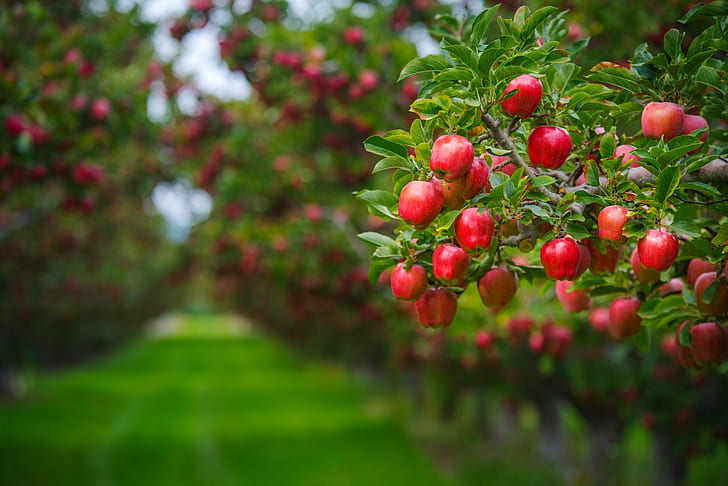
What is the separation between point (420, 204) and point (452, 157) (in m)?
0.14

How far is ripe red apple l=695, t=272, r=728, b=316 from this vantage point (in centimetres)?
177

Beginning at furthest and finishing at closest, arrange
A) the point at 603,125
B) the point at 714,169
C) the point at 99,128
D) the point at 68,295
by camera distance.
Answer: the point at 68,295, the point at 99,128, the point at 603,125, the point at 714,169

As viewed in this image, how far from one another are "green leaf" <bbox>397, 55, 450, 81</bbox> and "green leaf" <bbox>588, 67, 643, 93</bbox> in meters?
0.40

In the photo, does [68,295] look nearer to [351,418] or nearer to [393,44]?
[351,418]

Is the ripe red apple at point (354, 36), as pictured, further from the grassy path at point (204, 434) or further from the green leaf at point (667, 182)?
the grassy path at point (204, 434)

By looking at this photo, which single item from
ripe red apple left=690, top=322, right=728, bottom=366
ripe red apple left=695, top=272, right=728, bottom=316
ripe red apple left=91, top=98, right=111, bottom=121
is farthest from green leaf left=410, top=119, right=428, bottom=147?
ripe red apple left=91, top=98, right=111, bottom=121

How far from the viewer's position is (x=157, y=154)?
9.02 meters

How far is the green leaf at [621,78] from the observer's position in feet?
5.62

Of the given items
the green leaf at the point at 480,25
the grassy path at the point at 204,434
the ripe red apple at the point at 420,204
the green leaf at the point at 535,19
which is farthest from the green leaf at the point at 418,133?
the grassy path at the point at 204,434

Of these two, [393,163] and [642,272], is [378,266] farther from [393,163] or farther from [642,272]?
[642,272]

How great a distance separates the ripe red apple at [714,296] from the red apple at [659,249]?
27cm

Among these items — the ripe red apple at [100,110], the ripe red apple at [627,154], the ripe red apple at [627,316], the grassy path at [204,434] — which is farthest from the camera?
the grassy path at [204,434]

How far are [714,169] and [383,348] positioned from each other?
44.9ft

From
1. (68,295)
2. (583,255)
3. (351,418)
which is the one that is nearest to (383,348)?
(351,418)
